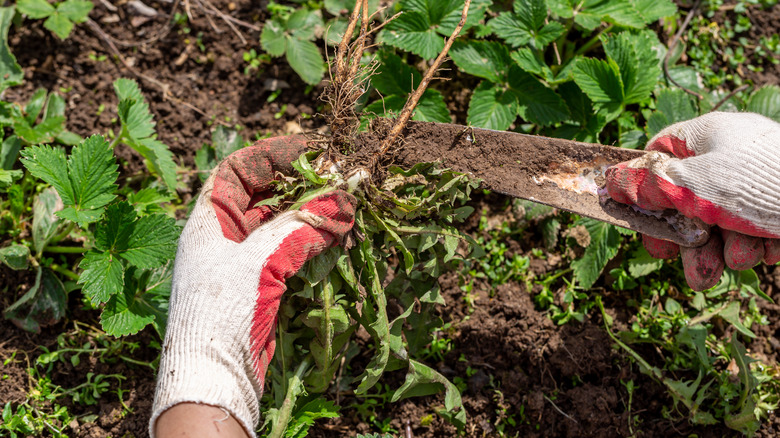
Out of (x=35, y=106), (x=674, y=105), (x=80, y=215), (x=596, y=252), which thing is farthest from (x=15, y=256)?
(x=674, y=105)

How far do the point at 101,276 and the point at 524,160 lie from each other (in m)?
1.50

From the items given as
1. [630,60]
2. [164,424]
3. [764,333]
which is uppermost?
[630,60]

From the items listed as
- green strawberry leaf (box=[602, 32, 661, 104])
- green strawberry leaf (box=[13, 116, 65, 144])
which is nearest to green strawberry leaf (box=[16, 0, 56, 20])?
green strawberry leaf (box=[13, 116, 65, 144])

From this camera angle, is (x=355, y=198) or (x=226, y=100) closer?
A: (x=355, y=198)

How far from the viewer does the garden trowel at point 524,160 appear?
196 cm

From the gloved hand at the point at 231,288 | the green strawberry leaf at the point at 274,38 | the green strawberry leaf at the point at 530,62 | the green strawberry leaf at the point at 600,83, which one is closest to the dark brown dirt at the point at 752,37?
the green strawberry leaf at the point at 600,83

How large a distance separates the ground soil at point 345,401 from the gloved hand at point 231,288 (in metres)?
0.60

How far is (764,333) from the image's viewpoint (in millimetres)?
2441

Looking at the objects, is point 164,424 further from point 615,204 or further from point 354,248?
point 615,204

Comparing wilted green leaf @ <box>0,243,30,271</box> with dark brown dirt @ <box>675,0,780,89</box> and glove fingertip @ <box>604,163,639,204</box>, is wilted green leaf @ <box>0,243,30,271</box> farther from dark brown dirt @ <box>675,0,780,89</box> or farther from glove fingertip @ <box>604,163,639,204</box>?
dark brown dirt @ <box>675,0,780,89</box>

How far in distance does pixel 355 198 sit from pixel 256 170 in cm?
36

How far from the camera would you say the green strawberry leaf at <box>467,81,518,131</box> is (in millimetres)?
2396

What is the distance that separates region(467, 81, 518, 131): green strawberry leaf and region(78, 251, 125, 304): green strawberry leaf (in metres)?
1.50

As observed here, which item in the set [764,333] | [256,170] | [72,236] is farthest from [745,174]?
[72,236]
